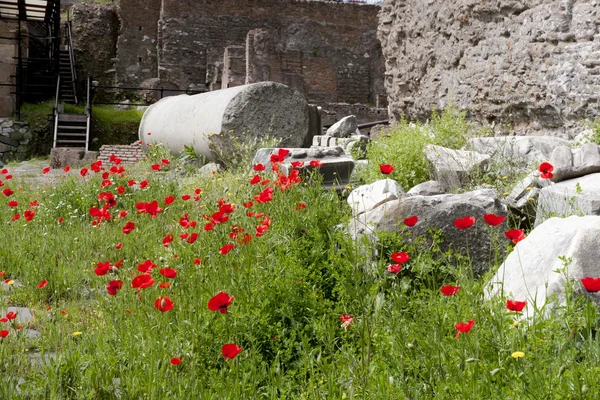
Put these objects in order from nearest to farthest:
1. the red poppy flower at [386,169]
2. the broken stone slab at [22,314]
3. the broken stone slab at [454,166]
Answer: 1. the red poppy flower at [386,169]
2. the broken stone slab at [22,314]
3. the broken stone slab at [454,166]

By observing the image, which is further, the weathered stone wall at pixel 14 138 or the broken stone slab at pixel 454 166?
the weathered stone wall at pixel 14 138

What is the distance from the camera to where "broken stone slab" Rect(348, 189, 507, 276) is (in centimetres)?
309

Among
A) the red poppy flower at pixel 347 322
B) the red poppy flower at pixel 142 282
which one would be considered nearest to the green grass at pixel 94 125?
the red poppy flower at pixel 142 282

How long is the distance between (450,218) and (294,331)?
109cm

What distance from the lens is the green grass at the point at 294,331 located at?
1.94 m

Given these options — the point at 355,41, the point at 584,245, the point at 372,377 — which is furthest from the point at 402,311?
the point at 355,41

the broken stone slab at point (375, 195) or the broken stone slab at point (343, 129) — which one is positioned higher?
the broken stone slab at point (343, 129)

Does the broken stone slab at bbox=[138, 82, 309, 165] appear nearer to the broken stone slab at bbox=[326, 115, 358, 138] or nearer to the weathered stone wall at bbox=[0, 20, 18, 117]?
the broken stone slab at bbox=[326, 115, 358, 138]

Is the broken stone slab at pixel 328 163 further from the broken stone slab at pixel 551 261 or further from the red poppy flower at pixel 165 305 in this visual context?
the red poppy flower at pixel 165 305

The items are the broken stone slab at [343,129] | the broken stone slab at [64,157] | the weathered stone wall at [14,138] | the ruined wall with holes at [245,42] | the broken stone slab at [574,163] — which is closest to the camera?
the broken stone slab at [574,163]

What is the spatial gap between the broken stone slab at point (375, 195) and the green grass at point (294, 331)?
0.14 metres

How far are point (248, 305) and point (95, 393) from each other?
2.12 feet

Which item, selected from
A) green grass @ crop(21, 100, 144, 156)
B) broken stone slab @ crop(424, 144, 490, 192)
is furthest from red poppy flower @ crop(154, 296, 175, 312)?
green grass @ crop(21, 100, 144, 156)

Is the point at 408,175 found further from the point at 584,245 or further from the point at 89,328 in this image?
the point at 89,328
